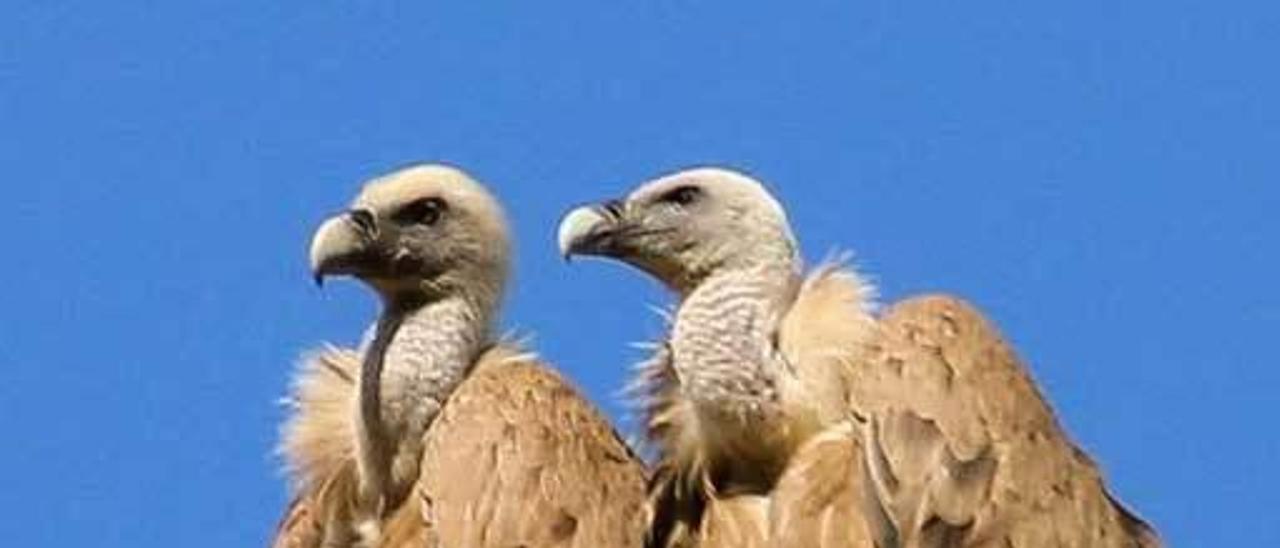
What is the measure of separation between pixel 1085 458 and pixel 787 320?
0.87 meters

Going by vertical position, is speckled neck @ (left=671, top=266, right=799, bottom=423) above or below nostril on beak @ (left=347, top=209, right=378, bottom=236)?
below

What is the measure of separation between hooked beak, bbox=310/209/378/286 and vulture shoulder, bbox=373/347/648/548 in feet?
1.68

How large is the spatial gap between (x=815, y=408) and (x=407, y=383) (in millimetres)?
1340

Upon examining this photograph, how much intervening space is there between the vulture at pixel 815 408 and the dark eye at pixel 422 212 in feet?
2.34

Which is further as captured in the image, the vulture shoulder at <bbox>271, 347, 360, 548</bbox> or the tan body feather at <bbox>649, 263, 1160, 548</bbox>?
the vulture shoulder at <bbox>271, 347, 360, 548</bbox>

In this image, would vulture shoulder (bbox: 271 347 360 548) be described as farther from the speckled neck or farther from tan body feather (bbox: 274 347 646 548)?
the speckled neck

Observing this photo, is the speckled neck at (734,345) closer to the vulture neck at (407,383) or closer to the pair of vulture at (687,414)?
the pair of vulture at (687,414)

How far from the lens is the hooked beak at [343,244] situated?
17547 mm

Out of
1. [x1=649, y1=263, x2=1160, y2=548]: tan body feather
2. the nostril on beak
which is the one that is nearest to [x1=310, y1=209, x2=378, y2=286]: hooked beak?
the nostril on beak

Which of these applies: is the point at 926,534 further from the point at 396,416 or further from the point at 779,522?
the point at 396,416

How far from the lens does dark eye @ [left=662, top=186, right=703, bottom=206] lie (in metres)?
17.3

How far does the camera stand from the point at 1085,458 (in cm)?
1673

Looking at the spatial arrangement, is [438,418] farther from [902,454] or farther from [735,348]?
[902,454]

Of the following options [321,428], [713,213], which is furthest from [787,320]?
[321,428]
